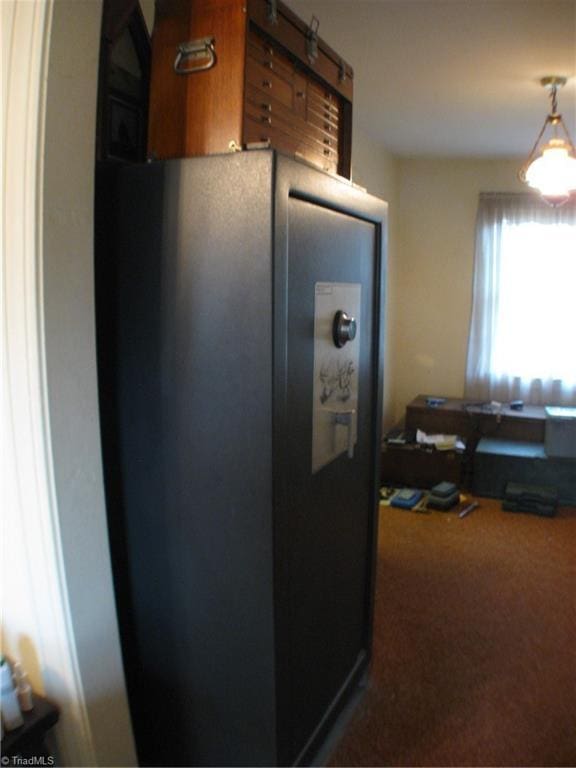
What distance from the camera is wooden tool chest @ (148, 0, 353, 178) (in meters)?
1.16

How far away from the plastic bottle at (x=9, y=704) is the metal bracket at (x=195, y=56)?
4.16ft

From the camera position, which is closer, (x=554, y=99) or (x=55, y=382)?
(x=55, y=382)

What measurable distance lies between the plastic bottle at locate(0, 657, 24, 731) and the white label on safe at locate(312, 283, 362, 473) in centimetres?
76

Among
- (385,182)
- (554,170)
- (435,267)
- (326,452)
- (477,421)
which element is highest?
(385,182)

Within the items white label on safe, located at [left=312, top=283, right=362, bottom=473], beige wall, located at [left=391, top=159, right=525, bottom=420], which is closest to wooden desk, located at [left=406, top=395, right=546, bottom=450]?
beige wall, located at [left=391, top=159, right=525, bottom=420]

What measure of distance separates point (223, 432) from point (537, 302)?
12.4ft

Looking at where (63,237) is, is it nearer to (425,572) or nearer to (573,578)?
(425,572)

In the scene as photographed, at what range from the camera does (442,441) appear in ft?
12.9

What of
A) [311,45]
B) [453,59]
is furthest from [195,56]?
[453,59]

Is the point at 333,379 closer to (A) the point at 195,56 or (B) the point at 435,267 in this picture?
(A) the point at 195,56

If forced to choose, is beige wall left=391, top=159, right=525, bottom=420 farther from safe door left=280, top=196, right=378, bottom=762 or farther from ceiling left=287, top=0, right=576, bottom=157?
safe door left=280, top=196, right=378, bottom=762

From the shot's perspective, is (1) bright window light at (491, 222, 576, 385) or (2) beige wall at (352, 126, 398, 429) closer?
(2) beige wall at (352, 126, 398, 429)

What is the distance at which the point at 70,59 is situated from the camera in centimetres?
105

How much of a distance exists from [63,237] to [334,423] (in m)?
0.78
